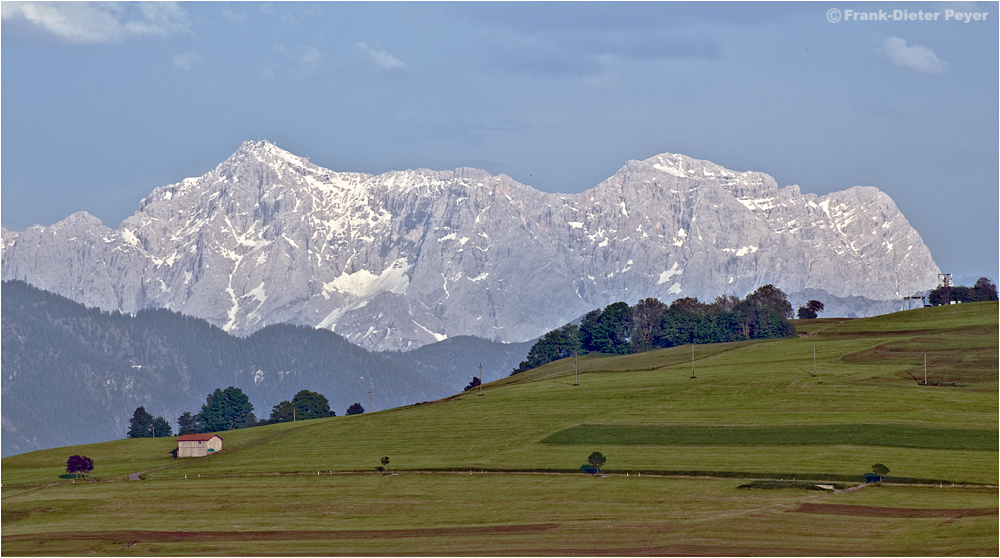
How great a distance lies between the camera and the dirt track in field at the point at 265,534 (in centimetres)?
11734

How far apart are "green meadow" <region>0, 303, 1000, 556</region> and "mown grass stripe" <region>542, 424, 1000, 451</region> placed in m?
0.43

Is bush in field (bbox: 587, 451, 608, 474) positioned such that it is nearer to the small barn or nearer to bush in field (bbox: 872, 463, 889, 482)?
bush in field (bbox: 872, 463, 889, 482)

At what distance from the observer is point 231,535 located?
121 meters

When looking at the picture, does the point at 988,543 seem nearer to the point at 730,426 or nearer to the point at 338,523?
the point at 338,523

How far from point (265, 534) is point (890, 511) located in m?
60.7

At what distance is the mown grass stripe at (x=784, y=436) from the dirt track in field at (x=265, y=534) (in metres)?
52.3

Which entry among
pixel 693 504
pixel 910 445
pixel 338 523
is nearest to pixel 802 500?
pixel 693 504

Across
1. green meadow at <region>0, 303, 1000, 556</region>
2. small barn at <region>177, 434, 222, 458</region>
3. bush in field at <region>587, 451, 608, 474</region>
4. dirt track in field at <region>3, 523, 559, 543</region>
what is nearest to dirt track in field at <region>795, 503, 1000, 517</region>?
green meadow at <region>0, 303, 1000, 556</region>

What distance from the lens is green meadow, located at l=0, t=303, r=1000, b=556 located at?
111562 millimetres

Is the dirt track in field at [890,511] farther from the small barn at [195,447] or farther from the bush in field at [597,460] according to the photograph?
the small barn at [195,447]

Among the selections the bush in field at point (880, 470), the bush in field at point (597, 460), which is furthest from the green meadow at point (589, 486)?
the bush in field at point (597, 460)

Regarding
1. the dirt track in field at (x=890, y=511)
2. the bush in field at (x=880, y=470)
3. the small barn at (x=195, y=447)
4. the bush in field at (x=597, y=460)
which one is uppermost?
the small barn at (x=195, y=447)

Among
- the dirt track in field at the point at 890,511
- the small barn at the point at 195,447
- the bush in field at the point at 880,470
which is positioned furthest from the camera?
the small barn at the point at 195,447

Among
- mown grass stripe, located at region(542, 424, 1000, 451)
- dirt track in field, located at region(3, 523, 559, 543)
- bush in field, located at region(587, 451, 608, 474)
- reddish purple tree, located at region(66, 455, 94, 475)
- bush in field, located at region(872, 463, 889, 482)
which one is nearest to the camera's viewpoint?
dirt track in field, located at region(3, 523, 559, 543)
